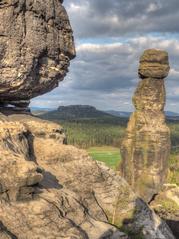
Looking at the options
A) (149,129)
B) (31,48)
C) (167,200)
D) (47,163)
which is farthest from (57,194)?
(149,129)

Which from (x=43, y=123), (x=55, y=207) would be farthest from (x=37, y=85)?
(x=55, y=207)

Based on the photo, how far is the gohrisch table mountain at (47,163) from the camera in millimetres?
11484

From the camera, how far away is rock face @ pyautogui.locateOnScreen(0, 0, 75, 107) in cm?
1445

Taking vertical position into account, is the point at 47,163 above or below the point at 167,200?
above

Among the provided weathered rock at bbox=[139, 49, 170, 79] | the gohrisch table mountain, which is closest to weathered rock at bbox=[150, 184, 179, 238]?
weathered rock at bbox=[139, 49, 170, 79]

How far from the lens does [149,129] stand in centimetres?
5628

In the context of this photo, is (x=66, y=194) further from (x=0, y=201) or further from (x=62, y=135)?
(x=62, y=135)

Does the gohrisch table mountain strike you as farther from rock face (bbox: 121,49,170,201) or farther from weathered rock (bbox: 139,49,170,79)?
rock face (bbox: 121,49,170,201)

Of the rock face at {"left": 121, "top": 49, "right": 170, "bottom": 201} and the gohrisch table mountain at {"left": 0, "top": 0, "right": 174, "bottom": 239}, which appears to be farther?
the rock face at {"left": 121, "top": 49, "right": 170, "bottom": 201}

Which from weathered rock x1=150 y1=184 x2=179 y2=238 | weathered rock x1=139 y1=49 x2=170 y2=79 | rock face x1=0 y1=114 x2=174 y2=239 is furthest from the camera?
weathered rock x1=139 y1=49 x2=170 y2=79

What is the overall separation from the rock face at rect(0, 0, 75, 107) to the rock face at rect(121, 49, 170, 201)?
39.7m

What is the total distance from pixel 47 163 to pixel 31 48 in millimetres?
4034

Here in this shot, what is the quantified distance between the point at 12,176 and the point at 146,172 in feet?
151

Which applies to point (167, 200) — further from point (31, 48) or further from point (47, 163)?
point (31, 48)
